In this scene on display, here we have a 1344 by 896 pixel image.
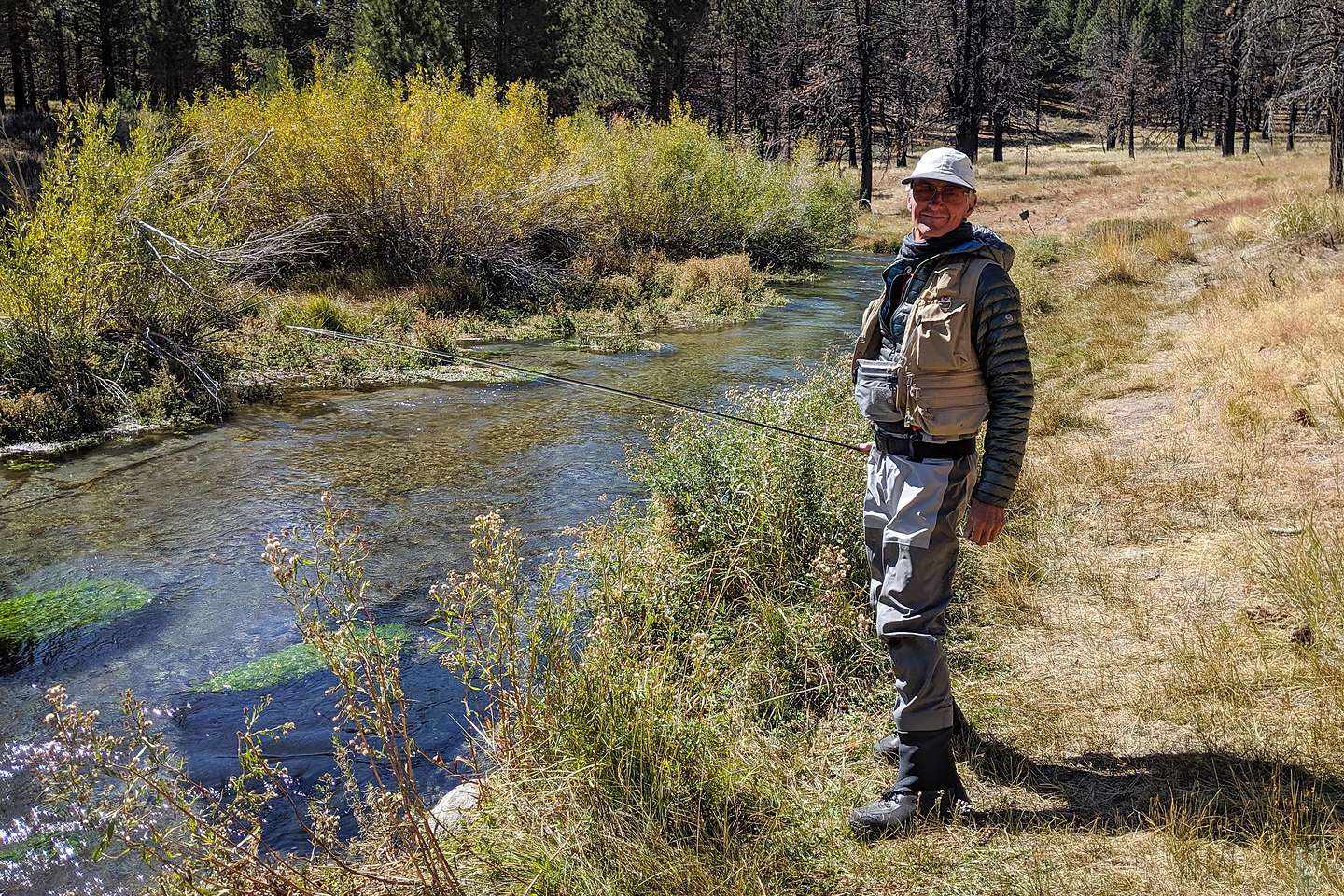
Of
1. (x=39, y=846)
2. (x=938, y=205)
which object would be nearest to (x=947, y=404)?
(x=938, y=205)

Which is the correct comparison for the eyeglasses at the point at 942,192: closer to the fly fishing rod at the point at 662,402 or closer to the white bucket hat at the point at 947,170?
the white bucket hat at the point at 947,170

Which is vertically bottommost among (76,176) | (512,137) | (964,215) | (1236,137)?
(964,215)

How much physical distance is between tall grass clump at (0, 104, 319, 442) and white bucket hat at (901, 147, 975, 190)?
913 centimetres

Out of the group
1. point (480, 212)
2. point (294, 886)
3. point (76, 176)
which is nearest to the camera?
point (294, 886)

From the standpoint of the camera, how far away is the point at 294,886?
254 centimetres

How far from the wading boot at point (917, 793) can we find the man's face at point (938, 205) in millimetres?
1700

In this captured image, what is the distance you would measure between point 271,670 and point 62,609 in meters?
1.71

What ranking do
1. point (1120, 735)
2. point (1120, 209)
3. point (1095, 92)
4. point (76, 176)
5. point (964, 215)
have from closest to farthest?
point (964, 215)
point (1120, 735)
point (76, 176)
point (1120, 209)
point (1095, 92)

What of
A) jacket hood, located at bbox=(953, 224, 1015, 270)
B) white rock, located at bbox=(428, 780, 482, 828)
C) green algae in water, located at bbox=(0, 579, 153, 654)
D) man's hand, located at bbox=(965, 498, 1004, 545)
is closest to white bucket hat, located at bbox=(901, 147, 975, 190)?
jacket hood, located at bbox=(953, 224, 1015, 270)

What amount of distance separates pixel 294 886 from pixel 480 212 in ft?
52.8

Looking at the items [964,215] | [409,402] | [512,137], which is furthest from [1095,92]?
[964,215]

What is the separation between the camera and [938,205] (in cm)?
311

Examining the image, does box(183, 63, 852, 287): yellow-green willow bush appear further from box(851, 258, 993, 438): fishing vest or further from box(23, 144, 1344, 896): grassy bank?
box(851, 258, 993, 438): fishing vest

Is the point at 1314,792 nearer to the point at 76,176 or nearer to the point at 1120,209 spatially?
the point at 76,176
